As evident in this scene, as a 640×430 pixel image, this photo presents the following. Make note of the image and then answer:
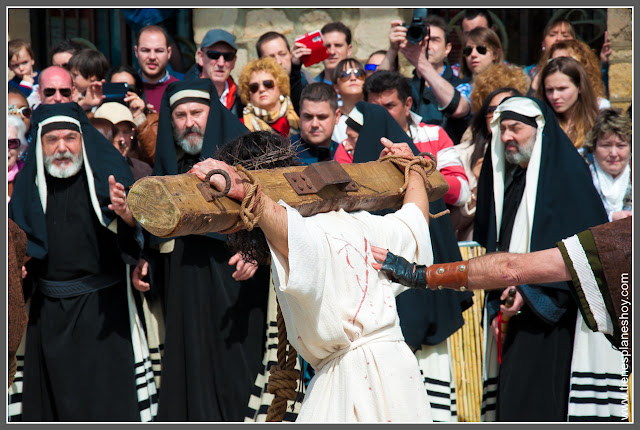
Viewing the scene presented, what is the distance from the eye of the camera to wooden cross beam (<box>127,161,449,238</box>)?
8.27 feet

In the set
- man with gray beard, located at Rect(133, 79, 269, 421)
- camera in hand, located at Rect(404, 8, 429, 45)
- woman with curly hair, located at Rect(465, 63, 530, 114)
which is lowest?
man with gray beard, located at Rect(133, 79, 269, 421)

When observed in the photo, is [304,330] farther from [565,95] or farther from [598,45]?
[598,45]

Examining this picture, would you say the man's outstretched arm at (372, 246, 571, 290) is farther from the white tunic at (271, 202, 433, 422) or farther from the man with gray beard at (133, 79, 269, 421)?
the man with gray beard at (133, 79, 269, 421)

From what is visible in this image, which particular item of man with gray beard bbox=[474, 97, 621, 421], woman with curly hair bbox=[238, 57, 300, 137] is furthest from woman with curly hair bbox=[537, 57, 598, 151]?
woman with curly hair bbox=[238, 57, 300, 137]

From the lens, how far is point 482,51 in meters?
6.98

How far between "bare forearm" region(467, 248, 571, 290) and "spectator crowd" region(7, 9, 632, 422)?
1.71 metres

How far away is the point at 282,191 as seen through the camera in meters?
2.86

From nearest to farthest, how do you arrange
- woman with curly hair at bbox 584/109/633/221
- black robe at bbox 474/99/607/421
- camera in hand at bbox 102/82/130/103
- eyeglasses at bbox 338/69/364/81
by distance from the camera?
black robe at bbox 474/99/607/421 → woman with curly hair at bbox 584/109/633/221 → camera in hand at bbox 102/82/130/103 → eyeglasses at bbox 338/69/364/81

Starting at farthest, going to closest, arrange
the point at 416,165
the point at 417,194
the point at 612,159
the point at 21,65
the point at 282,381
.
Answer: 1. the point at 21,65
2. the point at 612,159
3. the point at 416,165
4. the point at 417,194
5. the point at 282,381

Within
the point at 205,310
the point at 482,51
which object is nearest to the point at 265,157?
the point at 205,310

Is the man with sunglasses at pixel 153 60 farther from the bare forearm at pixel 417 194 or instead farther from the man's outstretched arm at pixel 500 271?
the man's outstretched arm at pixel 500 271

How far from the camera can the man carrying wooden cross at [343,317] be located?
2717 mm

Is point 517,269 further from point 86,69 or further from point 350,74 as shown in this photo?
point 86,69

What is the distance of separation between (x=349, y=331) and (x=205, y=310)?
8.45ft
